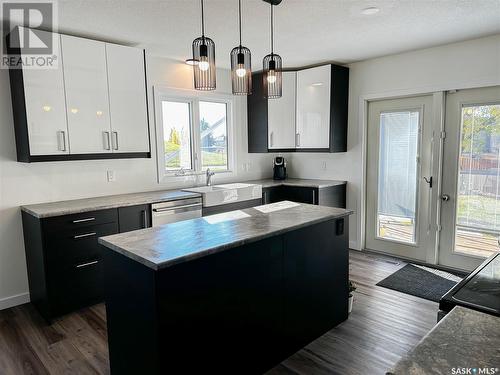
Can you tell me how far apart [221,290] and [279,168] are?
3371 mm

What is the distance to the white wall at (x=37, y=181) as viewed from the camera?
3.08 m

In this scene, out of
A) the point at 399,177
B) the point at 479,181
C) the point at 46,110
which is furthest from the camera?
the point at 399,177

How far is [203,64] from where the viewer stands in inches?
79.1

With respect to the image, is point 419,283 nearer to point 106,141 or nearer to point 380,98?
point 380,98

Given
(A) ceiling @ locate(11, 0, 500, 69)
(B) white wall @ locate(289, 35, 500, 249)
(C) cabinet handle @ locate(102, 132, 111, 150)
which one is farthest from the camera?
(B) white wall @ locate(289, 35, 500, 249)

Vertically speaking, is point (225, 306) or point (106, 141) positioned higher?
point (106, 141)

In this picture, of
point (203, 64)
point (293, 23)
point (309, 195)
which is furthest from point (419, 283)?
point (203, 64)

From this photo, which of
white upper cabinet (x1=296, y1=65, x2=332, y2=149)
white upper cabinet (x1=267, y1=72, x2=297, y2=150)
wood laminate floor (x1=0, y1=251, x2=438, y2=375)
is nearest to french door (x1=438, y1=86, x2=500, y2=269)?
wood laminate floor (x1=0, y1=251, x2=438, y2=375)

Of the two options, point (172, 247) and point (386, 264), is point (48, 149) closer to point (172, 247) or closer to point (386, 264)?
point (172, 247)

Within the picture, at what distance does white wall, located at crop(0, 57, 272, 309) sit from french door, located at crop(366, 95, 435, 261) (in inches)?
104

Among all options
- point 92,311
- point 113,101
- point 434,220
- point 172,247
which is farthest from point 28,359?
point 434,220

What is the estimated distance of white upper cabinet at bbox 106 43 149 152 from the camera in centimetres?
336

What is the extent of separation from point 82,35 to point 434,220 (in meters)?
4.19

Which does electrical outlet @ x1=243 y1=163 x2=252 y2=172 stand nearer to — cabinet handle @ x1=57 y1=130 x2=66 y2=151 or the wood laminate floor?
the wood laminate floor
